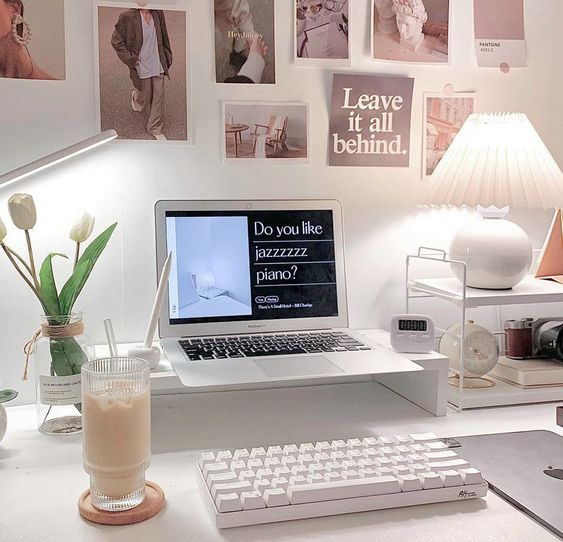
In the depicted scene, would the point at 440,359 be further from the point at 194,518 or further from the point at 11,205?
the point at 11,205

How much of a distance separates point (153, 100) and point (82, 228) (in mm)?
299

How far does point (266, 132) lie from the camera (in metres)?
1.55

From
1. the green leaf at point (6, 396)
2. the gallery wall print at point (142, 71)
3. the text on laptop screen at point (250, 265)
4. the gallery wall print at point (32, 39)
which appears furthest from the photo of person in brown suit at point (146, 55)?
the green leaf at point (6, 396)

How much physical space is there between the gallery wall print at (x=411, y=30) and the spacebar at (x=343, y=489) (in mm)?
944

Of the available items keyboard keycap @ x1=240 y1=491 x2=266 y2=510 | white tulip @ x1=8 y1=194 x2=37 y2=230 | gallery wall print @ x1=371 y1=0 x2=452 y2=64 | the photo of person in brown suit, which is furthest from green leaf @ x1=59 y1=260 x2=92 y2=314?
gallery wall print @ x1=371 y1=0 x2=452 y2=64

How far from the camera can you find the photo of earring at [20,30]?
1383 millimetres

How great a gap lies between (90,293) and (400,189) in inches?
27.1

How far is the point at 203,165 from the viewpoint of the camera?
1519 mm

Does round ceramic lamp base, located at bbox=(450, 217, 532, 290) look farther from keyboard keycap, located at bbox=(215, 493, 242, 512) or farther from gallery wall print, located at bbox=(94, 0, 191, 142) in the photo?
keyboard keycap, located at bbox=(215, 493, 242, 512)

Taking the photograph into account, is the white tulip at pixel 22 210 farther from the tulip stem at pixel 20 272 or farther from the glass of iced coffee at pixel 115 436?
the glass of iced coffee at pixel 115 436

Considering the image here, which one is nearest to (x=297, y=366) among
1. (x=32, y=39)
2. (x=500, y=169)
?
(x=500, y=169)

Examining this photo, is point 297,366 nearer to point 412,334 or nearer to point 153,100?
point 412,334

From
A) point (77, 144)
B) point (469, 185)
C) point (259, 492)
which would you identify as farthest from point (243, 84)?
point (259, 492)

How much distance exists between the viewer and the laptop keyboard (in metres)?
1.36
